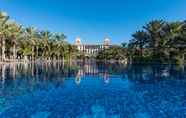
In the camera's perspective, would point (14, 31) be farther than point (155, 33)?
No

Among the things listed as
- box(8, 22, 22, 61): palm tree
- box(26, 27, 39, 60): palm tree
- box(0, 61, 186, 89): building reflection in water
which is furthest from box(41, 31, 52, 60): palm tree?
box(0, 61, 186, 89): building reflection in water

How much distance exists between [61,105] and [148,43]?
8194 centimetres

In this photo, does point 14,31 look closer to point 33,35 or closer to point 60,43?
point 33,35

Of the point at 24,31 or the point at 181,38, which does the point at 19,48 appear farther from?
the point at 181,38

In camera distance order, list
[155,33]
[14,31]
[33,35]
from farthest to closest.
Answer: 1. [33,35]
2. [155,33]
3. [14,31]

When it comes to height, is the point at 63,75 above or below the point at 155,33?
below

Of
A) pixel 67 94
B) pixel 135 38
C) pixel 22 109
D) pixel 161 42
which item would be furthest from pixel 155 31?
pixel 22 109

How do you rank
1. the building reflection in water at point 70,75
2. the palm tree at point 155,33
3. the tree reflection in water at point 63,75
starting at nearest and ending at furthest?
the tree reflection in water at point 63,75
the building reflection in water at point 70,75
the palm tree at point 155,33

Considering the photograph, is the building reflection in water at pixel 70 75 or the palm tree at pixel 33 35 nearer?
the building reflection in water at pixel 70 75

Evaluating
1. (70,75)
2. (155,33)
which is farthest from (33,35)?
(70,75)

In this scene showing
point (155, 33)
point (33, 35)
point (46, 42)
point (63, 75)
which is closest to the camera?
point (63, 75)

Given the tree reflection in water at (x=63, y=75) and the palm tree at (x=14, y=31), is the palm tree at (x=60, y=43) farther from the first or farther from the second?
the tree reflection in water at (x=63, y=75)

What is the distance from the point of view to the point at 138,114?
1334cm

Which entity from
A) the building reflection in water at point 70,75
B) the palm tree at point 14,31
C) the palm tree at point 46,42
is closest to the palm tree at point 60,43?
the palm tree at point 46,42
